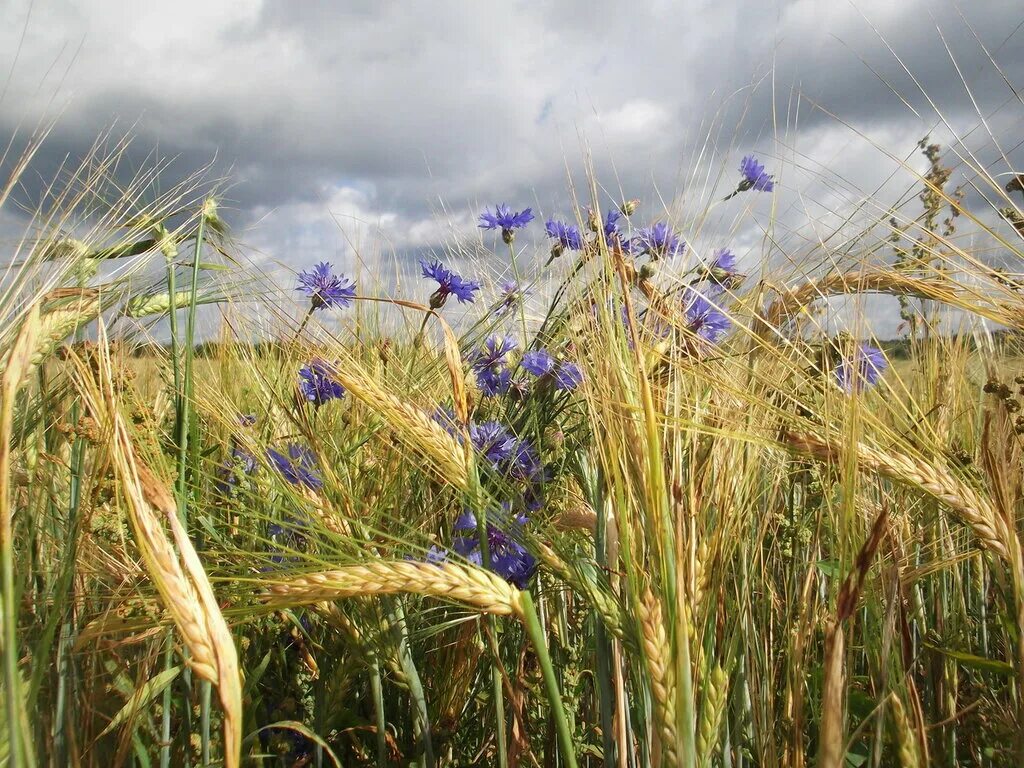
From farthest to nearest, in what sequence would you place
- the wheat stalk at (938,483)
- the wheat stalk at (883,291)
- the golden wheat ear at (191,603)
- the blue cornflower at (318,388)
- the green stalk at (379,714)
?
the blue cornflower at (318,388)
the green stalk at (379,714)
the wheat stalk at (883,291)
the wheat stalk at (938,483)
the golden wheat ear at (191,603)

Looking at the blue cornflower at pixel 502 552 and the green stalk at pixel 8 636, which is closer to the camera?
the green stalk at pixel 8 636

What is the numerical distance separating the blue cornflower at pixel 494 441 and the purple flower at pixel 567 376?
0.12m

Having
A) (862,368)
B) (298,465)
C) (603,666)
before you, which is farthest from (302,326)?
(862,368)

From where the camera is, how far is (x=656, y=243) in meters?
1.28

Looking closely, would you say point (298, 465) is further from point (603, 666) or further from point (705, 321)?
point (705, 321)

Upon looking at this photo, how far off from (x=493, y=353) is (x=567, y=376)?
0.28 metres

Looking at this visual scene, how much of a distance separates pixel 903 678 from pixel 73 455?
1054 millimetres

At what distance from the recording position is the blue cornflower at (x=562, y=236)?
4.71 ft

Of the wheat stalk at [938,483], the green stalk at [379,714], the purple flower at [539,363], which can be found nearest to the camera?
the wheat stalk at [938,483]

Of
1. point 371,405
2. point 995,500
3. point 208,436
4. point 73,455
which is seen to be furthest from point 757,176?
point 73,455

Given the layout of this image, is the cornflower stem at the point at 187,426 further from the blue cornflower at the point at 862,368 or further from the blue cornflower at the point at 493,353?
the blue cornflower at the point at 862,368

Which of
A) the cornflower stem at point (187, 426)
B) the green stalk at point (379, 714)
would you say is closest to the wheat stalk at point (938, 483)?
the green stalk at point (379, 714)

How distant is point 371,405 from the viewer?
3.26ft

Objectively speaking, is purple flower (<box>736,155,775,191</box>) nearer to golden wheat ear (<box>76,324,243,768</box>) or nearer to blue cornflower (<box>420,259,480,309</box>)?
blue cornflower (<box>420,259,480,309</box>)
